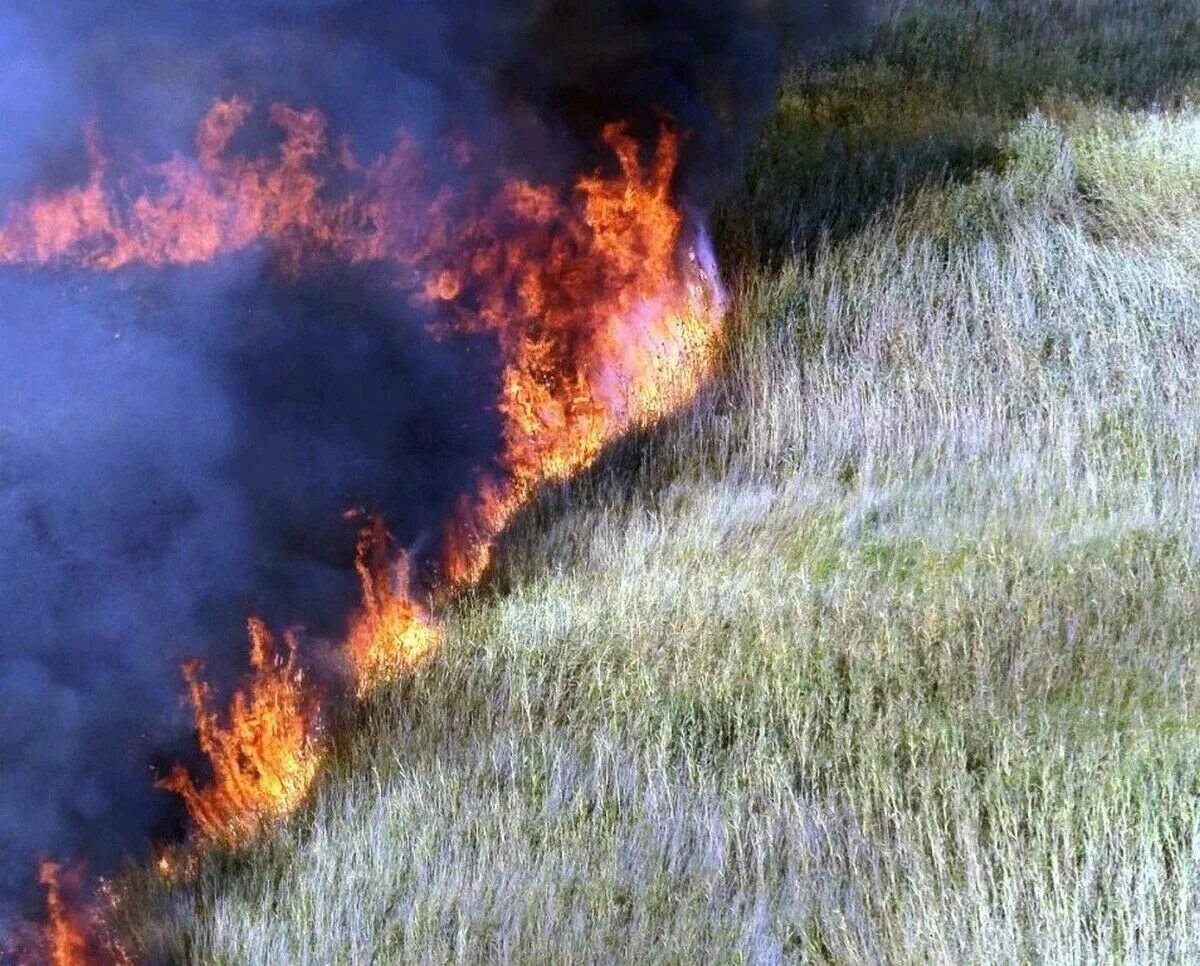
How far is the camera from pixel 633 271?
8055 mm

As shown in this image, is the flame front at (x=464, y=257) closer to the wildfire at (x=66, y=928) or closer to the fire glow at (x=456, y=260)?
the fire glow at (x=456, y=260)

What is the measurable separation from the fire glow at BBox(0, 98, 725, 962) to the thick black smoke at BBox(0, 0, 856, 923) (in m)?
0.12

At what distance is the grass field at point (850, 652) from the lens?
14.8ft

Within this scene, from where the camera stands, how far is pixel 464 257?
796 centimetres

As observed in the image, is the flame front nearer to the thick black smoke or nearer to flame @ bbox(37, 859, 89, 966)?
the thick black smoke

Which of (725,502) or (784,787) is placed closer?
(784,787)

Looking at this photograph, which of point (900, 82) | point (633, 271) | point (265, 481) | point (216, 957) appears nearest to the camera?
point (216, 957)

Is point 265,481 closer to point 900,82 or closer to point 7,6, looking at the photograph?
point 7,6

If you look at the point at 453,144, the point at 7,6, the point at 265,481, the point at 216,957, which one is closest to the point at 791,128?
the point at 453,144

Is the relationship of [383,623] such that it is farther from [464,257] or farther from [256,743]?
[464,257]

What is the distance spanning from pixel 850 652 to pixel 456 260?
12.5 ft

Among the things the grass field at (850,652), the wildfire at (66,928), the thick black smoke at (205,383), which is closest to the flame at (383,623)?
the thick black smoke at (205,383)

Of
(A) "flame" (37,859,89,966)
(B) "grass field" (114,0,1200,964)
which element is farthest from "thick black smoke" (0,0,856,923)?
(B) "grass field" (114,0,1200,964)

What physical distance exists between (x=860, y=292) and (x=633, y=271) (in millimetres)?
1396
